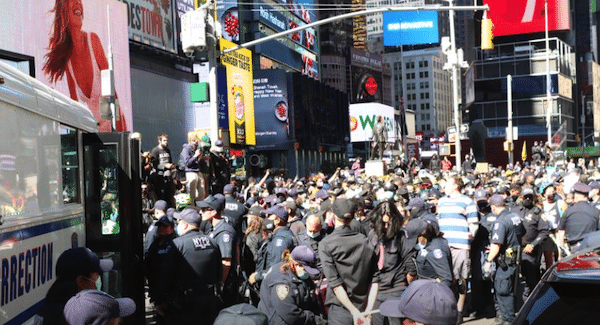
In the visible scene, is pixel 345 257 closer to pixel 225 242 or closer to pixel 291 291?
pixel 291 291

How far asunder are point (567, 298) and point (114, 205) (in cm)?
601

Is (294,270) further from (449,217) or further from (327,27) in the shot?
(327,27)

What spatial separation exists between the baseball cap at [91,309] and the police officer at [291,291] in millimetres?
2799

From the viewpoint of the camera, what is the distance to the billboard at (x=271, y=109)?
7125 centimetres

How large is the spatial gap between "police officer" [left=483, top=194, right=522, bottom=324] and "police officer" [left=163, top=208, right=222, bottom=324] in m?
4.55

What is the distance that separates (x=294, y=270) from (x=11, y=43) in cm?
1987

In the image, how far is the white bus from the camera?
6488 millimetres

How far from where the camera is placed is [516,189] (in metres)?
17.6

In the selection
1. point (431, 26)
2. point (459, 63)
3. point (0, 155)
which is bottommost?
point (0, 155)

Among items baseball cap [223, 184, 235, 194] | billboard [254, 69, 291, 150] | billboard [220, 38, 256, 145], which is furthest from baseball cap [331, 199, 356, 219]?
billboard [254, 69, 291, 150]

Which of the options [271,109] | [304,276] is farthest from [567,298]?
[271,109]

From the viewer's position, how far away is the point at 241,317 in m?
4.81

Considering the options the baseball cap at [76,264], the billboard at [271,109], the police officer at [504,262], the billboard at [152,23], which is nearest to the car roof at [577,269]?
the baseball cap at [76,264]

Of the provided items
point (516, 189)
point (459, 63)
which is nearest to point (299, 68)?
point (459, 63)
